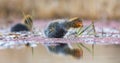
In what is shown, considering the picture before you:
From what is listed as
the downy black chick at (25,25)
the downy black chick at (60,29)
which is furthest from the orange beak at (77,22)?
Result: the downy black chick at (25,25)

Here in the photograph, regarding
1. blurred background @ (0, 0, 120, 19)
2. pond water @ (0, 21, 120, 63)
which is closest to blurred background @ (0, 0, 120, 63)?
blurred background @ (0, 0, 120, 19)

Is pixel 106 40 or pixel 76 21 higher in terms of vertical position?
pixel 76 21

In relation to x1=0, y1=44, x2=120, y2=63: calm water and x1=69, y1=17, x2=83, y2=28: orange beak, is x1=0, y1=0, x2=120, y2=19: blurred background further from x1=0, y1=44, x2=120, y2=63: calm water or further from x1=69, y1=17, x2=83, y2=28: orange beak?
x1=0, y1=44, x2=120, y2=63: calm water

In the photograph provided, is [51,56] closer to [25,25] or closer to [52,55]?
[52,55]

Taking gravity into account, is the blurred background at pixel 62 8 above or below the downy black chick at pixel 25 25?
above

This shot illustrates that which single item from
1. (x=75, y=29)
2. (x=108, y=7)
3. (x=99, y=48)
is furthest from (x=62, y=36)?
(x=108, y=7)

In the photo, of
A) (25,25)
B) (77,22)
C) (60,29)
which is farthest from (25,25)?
(77,22)

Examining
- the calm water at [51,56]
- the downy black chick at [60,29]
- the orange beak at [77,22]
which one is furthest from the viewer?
the orange beak at [77,22]

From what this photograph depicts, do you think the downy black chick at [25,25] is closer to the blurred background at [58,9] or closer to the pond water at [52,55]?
the blurred background at [58,9]

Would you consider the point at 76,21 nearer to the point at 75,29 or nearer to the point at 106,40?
the point at 75,29

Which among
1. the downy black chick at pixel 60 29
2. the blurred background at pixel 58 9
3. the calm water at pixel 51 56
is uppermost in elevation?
the blurred background at pixel 58 9

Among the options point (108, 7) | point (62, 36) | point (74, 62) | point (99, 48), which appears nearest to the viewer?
point (74, 62)
